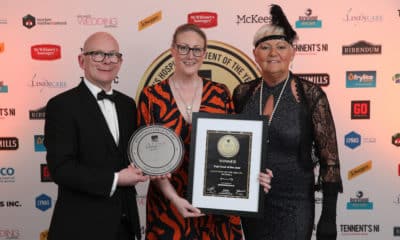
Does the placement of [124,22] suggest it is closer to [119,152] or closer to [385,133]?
[119,152]

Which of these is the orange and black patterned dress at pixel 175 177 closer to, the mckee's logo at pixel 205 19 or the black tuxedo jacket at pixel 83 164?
the black tuxedo jacket at pixel 83 164

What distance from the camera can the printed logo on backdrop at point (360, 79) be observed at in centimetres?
322

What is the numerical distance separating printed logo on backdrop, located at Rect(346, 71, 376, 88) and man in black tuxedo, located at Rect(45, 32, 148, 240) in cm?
196

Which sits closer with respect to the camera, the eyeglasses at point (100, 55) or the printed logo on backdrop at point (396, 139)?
the eyeglasses at point (100, 55)

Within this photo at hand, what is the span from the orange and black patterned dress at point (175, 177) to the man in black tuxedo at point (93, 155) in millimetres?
107

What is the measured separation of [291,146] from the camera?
2195 millimetres

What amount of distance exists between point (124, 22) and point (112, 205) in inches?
66.7

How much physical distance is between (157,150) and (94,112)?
0.37 metres

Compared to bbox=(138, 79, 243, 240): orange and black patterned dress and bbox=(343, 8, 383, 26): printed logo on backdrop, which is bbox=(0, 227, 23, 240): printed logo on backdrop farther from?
bbox=(343, 8, 383, 26): printed logo on backdrop

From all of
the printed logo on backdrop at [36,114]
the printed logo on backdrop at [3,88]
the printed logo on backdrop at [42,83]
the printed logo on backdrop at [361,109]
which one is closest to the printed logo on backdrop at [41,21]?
the printed logo on backdrop at [42,83]

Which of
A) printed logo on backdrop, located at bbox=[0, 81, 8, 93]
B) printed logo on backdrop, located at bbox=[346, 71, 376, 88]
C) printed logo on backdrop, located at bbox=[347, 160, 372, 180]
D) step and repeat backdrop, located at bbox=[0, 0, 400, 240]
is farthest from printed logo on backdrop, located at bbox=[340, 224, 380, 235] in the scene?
printed logo on backdrop, located at bbox=[0, 81, 8, 93]

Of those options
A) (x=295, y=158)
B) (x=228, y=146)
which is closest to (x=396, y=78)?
(x=295, y=158)

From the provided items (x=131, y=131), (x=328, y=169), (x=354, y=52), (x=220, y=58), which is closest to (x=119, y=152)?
(x=131, y=131)

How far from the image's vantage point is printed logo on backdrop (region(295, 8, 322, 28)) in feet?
10.4
